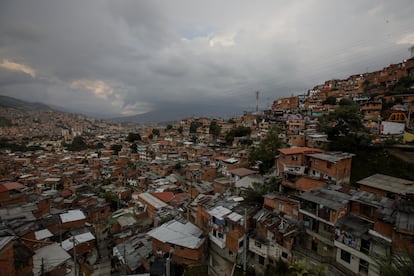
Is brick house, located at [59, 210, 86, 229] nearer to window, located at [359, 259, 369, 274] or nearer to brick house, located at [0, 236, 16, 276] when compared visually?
brick house, located at [0, 236, 16, 276]

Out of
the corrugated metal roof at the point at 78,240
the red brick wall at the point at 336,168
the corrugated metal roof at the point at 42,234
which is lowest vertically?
the corrugated metal roof at the point at 78,240

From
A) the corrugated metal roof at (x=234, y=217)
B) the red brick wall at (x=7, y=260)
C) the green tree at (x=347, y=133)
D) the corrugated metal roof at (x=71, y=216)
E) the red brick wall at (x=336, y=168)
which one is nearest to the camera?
the red brick wall at (x=7, y=260)

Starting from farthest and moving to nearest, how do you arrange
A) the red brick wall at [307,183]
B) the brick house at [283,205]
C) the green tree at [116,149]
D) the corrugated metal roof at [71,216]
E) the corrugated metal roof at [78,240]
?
the green tree at [116,149] → the corrugated metal roof at [71,216] → the corrugated metal roof at [78,240] → the red brick wall at [307,183] → the brick house at [283,205]

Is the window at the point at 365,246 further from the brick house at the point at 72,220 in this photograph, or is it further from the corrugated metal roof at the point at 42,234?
the brick house at the point at 72,220

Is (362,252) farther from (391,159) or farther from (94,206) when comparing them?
(94,206)

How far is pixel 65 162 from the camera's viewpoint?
4744 cm

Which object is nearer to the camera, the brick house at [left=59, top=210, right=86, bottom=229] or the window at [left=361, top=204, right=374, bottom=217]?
the window at [left=361, top=204, right=374, bottom=217]

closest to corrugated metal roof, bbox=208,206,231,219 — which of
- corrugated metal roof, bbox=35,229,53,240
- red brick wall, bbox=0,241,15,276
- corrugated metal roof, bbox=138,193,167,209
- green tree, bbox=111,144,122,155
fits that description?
corrugated metal roof, bbox=138,193,167,209

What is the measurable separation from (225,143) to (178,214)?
27.3 meters

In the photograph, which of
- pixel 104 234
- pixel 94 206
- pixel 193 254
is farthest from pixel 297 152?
pixel 94 206

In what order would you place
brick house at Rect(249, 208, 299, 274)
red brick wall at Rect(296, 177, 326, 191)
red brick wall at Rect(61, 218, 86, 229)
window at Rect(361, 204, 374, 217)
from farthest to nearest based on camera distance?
red brick wall at Rect(61, 218, 86, 229) → red brick wall at Rect(296, 177, 326, 191) → brick house at Rect(249, 208, 299, 274) → window at Rect(361, 204, 374, 217)

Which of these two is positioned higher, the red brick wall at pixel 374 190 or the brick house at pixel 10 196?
the red brick wall at pixel 374 190

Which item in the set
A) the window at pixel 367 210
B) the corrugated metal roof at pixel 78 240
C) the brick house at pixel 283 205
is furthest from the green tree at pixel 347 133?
the corrugated metal roof at pixel 78 240

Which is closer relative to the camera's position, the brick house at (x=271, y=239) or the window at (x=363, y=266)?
the window at (x=363, y=266)
